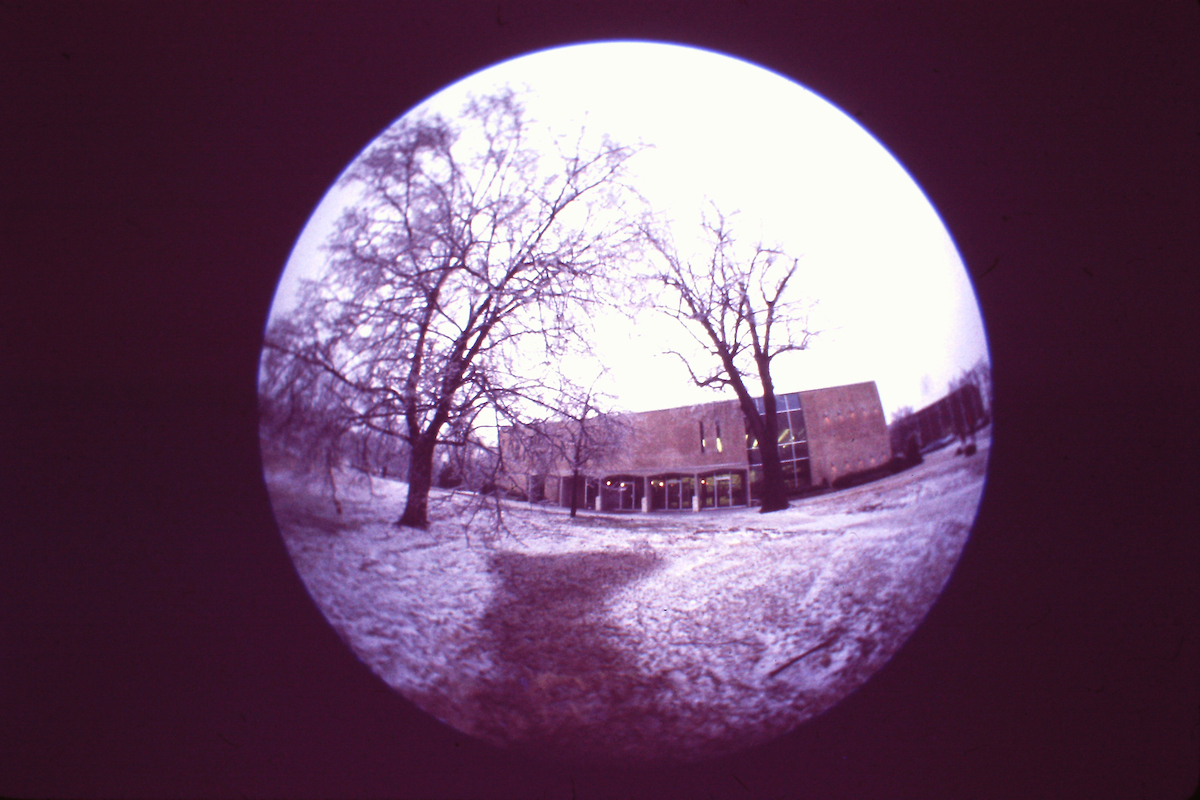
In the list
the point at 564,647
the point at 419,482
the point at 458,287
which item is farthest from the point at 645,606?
the point at 458,287

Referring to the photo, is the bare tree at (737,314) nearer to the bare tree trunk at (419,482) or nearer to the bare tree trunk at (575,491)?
the bare tree trunk at (575,491)

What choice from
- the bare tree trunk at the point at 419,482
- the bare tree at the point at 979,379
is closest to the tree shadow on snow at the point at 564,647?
the bare tree trunk at the point at 419,482

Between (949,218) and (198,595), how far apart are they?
440 centimetres

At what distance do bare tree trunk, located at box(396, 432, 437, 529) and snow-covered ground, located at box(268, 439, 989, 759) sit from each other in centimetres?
3

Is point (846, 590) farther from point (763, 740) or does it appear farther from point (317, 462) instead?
point (317, 462)

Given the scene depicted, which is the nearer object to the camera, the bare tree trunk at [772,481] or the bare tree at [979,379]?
the bare tree trunk at [772,481]

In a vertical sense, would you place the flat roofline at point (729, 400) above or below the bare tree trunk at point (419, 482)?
above

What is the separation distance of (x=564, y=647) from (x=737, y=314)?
1.13 meters

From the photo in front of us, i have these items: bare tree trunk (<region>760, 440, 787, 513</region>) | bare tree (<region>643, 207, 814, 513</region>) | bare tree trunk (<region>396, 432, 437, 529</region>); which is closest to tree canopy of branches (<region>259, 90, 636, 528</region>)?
bare tree trunk (<region>396, 432, 437, 529</region>)

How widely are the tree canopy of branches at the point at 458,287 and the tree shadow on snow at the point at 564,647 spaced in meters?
0.39

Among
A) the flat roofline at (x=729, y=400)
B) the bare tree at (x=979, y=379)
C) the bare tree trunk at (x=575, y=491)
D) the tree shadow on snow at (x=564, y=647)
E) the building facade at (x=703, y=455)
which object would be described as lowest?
the tree shadow on snow at (x=564, y=647)

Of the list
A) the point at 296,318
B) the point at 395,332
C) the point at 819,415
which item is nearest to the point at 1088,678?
the point at 819,415

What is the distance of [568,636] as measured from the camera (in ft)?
4.18

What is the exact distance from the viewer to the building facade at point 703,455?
1226mm
